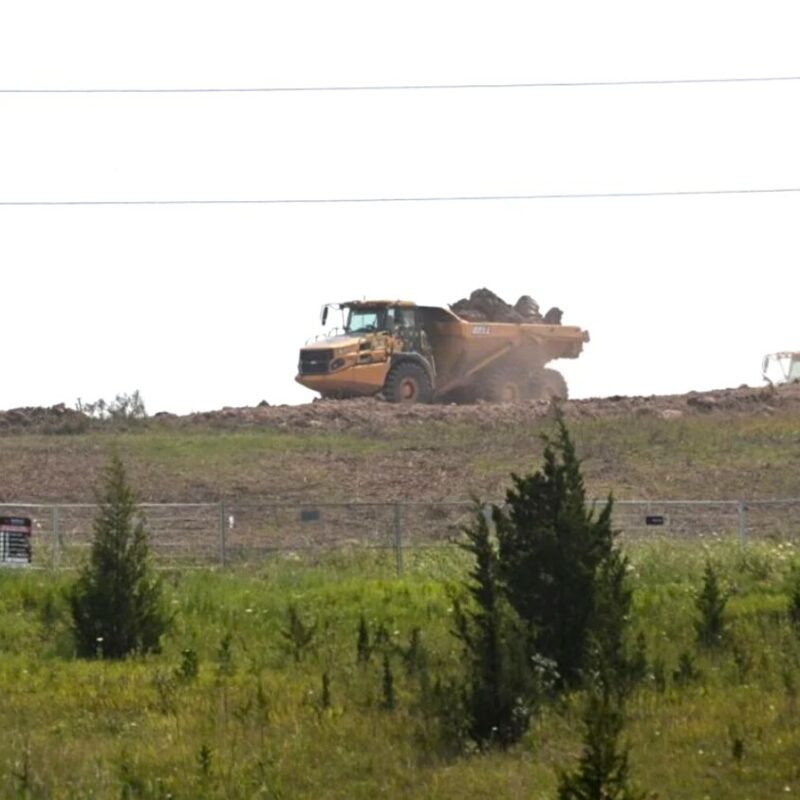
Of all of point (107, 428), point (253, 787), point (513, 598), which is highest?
point (107, 428)

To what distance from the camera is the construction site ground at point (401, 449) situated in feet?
133

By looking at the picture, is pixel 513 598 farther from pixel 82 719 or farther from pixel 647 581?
pixel 647 581

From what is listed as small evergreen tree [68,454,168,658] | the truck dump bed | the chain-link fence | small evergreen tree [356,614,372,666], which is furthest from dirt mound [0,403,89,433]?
small evergreen tree [356,614,372,666]

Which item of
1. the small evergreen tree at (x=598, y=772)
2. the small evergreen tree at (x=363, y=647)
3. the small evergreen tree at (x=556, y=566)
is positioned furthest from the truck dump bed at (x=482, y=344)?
the small evergreen tree at (x=598, y=772)

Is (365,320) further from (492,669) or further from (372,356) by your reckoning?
(492,669)

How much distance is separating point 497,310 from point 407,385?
498cm

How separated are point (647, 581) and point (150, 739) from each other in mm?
11007

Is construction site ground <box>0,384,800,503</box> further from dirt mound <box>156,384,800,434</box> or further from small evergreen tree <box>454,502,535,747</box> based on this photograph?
small evergreen tree <box>454,502,535,747</box>

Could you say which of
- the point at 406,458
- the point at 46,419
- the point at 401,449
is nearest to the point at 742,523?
the point at 406,458

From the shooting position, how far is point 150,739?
20531mm

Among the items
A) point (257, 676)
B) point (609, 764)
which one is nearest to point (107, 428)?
point (257, 676)

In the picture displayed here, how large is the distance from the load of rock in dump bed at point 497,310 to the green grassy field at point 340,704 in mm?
28204

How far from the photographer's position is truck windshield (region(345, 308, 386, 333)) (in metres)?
54.8

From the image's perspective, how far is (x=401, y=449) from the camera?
4497 centimetres
